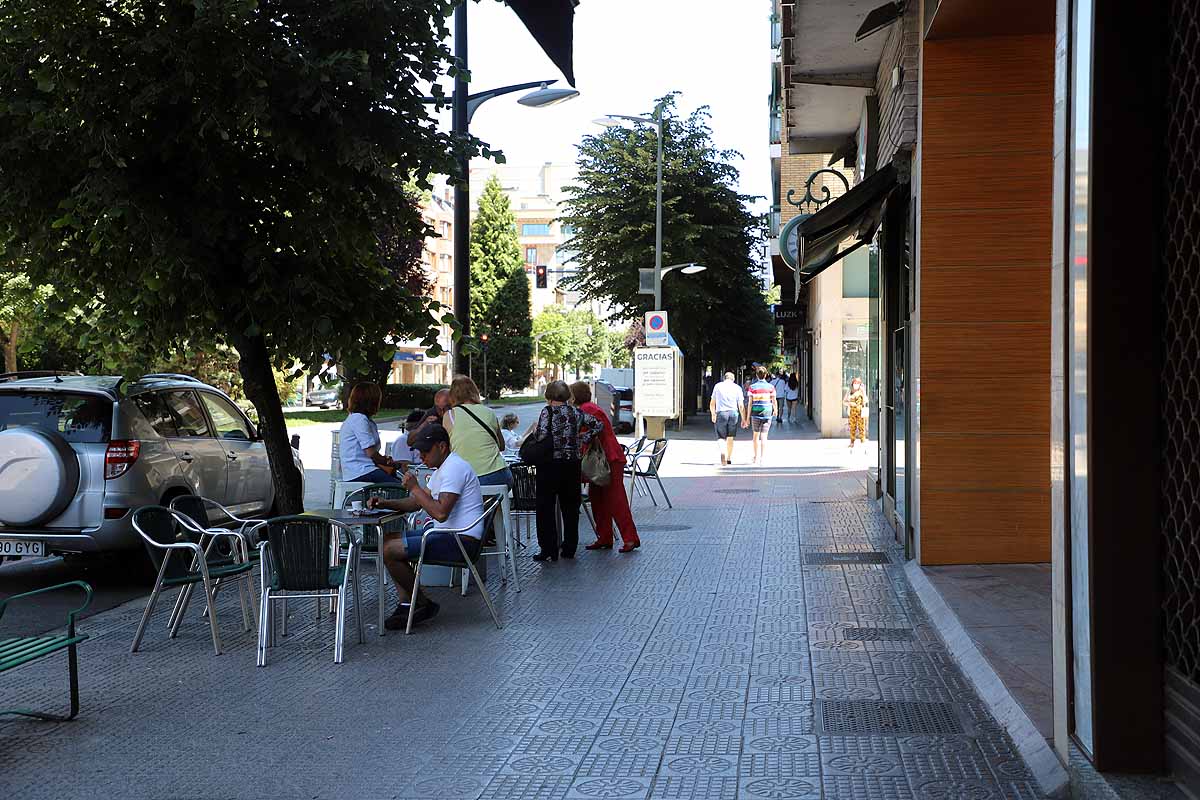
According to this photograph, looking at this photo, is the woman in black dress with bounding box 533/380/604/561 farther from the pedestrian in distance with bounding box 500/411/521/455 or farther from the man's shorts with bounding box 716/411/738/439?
the man's shorts with bounding box 716/411/738/439

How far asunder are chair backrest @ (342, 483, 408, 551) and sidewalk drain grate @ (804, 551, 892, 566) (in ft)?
12.6

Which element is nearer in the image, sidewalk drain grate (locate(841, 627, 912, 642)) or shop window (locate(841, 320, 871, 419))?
sidewalk drain grate (locate(841, 627, 912, 642))

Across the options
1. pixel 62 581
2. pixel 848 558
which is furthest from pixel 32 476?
pixel 848 558

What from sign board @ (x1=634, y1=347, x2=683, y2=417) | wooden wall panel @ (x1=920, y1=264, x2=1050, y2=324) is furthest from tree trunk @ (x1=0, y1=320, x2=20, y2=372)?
wooden wall panel @ (x1=920, y1=264, x2=1050, y2=324)

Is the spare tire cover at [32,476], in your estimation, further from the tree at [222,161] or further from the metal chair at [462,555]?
the metal chair at [462,555]

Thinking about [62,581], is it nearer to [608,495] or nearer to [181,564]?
[181,564]

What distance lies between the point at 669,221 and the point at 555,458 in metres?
27.9

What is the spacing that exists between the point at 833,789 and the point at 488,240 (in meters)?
89.7

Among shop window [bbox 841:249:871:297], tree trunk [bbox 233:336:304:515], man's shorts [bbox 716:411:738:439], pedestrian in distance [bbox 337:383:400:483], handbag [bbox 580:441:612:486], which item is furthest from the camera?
shop window [bbox 841:249:871:297]

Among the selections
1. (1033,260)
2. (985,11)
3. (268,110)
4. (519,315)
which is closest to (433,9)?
(268,110)

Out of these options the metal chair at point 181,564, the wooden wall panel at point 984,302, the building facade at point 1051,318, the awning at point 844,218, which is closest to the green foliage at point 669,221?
the building facade at point 1051,318

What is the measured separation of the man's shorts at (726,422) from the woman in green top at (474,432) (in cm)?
1421

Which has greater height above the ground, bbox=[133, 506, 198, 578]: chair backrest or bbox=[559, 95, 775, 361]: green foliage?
bbox=[559, 95, 775, 361]: green foliage

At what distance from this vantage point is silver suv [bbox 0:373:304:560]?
1006 cm
